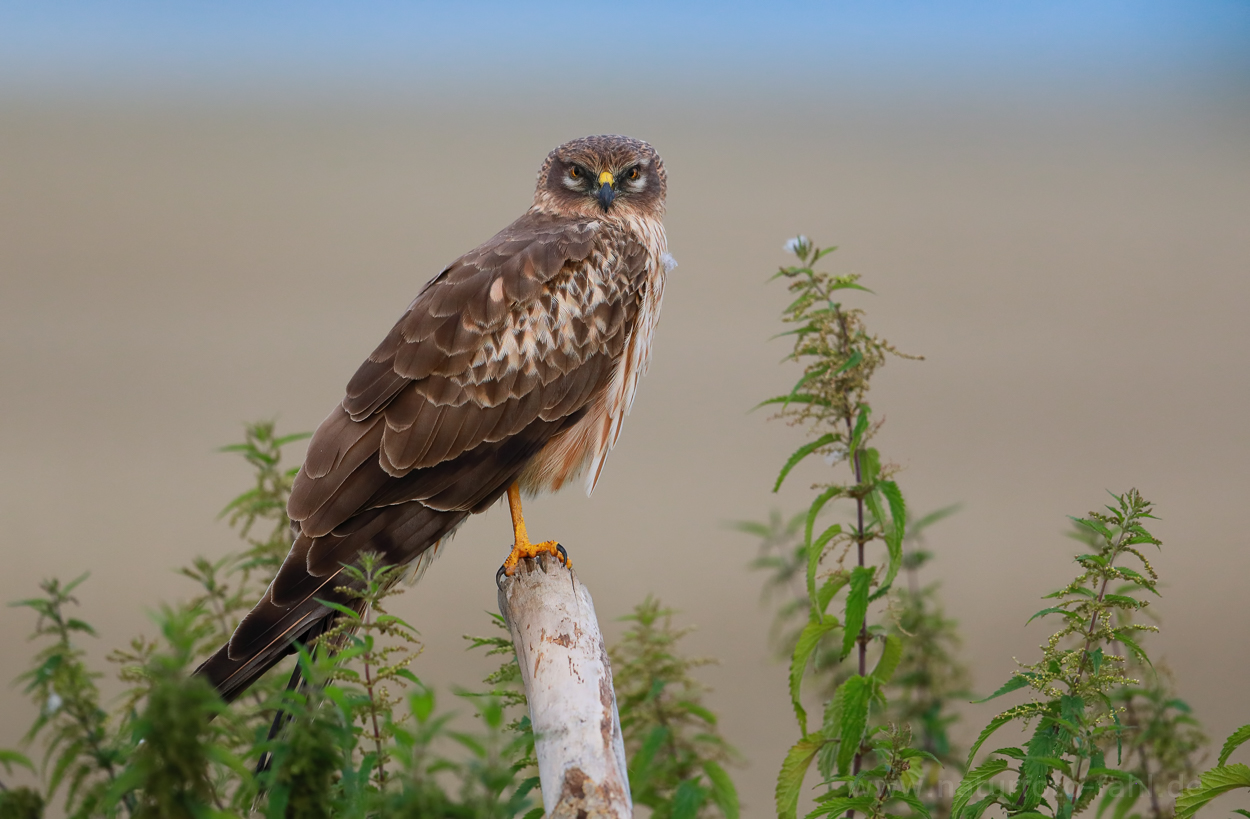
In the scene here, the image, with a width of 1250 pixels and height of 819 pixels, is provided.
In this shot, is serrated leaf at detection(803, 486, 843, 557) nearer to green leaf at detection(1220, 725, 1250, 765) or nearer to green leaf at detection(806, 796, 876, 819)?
green leaf at detection(806, 796, 876, 819)

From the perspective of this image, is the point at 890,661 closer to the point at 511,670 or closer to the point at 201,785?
the point at 511,670

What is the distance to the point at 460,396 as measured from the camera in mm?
4176

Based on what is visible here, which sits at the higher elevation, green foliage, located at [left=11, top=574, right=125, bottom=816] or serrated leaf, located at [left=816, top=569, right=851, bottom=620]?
serrated leaf, located at [left=816, top=569, right=851, bottom=620]

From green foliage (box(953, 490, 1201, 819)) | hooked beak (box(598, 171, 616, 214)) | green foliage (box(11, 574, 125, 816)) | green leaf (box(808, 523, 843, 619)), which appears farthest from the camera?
hooked beak (box(598, 171, 616, 214))

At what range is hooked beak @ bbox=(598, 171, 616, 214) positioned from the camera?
4879 millimetres

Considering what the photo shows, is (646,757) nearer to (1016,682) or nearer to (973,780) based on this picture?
(973,780)

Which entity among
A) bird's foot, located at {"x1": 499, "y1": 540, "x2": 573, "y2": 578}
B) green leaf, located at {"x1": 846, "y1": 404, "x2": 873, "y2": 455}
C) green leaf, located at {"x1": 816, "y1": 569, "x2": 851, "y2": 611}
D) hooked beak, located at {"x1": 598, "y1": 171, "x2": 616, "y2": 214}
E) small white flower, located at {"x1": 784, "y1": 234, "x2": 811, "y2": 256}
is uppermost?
hooked beak, located at {"x1": 598, "y1": 171, "x2": 616, "y2": 214}

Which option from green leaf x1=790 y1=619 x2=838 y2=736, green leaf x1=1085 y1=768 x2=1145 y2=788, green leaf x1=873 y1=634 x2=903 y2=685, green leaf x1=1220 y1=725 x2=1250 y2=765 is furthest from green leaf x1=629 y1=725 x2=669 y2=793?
green leaf x1=1220 y1=725 x2=1250 y2=765

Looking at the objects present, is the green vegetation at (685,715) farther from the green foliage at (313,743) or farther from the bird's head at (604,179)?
the bird's head at (604,179)

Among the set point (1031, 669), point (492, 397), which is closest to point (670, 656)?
point (1031, 669)

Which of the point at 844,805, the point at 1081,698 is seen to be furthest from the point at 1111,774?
the point at 844,805

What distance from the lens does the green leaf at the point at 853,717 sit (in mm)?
2994

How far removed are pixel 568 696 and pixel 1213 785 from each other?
1652mm

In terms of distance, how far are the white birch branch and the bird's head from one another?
6.58 feet
